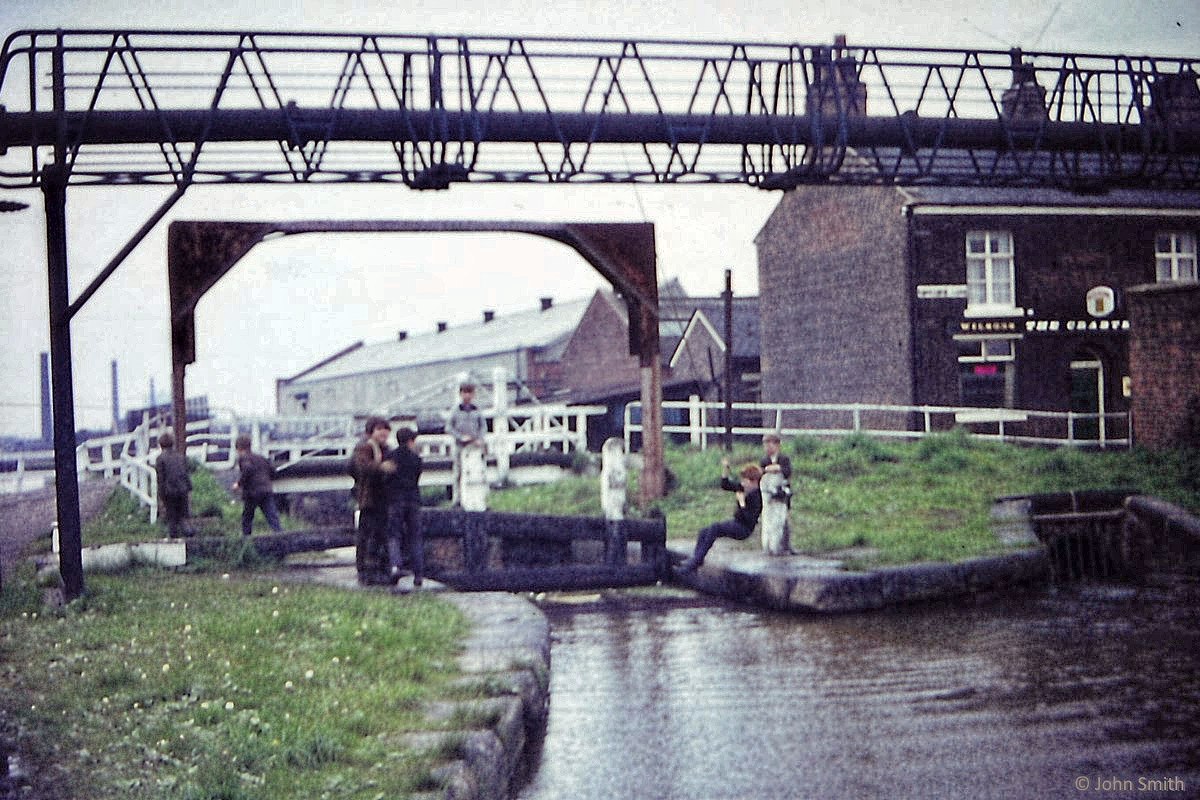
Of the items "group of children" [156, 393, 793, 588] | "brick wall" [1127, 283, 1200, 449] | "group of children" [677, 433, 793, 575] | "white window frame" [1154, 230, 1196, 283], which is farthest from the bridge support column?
"white window frame" [1154, 230, 1196, 283]

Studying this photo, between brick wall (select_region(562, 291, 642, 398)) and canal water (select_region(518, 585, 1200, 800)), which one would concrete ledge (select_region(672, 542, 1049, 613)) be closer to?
canal water (select_region(518, 585, 1200, 800))

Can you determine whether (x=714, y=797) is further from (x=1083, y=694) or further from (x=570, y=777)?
(x=1083, y=694)

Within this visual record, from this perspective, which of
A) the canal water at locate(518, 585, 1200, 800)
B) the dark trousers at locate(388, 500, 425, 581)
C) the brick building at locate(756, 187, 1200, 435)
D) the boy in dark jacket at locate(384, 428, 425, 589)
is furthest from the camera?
the brick building at locate(756, 187, 1200, 435)

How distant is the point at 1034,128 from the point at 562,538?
25.0 feet

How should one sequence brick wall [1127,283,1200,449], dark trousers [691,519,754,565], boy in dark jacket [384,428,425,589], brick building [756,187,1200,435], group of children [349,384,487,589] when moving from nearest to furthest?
group of children [349,384,487,589]
boy in dark jacket [384,428,425,589]
dark trousers [691,519,754,565]
brick wall [1127,283,1200,449]
brick building [756,187,1200,435]

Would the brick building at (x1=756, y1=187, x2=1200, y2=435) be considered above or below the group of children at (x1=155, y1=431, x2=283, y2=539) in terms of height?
above

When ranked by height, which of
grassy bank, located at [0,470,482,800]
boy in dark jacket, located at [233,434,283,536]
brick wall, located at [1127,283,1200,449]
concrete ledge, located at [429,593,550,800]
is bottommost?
concrete ledge, located at [429,593,550,800]

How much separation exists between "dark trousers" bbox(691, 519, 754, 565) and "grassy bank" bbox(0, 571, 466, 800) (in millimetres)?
4654

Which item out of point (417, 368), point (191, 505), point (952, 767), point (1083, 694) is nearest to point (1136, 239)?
point (191, 505)

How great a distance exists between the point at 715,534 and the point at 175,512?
7.40 m

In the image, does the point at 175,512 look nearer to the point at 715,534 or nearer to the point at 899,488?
the point at 715,534

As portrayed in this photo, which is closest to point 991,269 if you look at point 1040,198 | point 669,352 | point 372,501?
point 1040,198

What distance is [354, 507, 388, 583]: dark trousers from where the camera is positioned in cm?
1362

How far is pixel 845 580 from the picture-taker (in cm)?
1321
